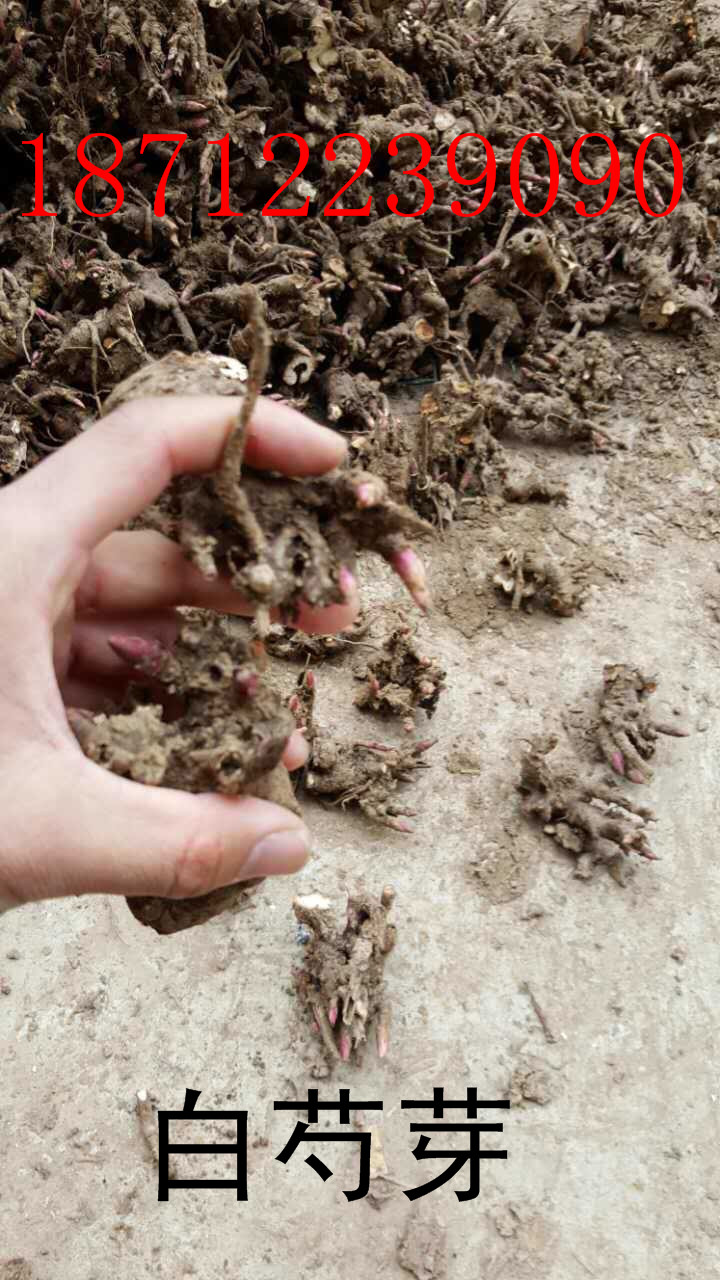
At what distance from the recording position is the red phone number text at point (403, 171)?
17.0ft

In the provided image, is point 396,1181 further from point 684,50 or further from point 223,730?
point 684,50

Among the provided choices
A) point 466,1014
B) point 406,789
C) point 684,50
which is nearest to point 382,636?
point 406,789

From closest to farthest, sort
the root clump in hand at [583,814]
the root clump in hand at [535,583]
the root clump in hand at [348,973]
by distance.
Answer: the root clump in hand at [348,973]
the root clump in hand at [583,814]
the root clump in hand at [535,583]

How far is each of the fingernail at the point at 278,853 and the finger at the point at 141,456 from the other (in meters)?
0.79

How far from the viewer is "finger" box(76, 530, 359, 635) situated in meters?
2.29

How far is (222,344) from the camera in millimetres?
5484

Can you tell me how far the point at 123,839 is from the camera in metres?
1.70

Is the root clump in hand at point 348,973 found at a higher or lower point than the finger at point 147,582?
lower

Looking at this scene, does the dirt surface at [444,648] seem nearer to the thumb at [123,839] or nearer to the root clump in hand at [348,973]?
the root clump in hand at [348,973]

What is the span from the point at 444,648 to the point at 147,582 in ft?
8.56

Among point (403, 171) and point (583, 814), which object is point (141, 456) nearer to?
point (583, 814)

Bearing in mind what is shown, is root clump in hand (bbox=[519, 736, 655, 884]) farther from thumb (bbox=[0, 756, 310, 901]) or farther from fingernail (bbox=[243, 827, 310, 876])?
thumb (bbox=[0, 756, 310, 901])

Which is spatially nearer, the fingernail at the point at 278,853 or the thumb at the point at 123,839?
the thumb at the point at 123,839

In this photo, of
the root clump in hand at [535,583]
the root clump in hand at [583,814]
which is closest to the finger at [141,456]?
the root clump in hand at [583,814]
